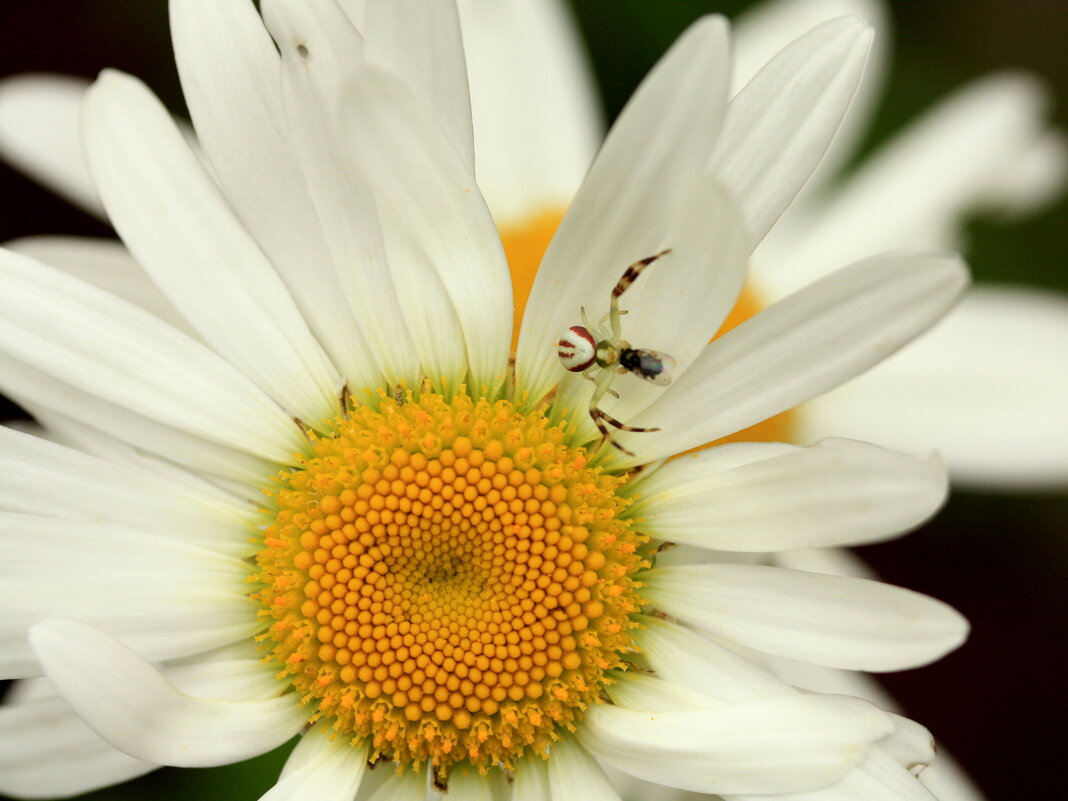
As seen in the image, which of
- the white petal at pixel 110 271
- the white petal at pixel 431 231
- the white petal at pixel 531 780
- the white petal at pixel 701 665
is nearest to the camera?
the white petal at pixel 431 231

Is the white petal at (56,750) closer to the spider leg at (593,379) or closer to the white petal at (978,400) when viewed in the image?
the spider leg at (593,379)

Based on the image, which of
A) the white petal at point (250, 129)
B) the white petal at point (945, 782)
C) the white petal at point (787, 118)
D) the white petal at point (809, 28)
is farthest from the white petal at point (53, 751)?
the white petal at point (809, 28)

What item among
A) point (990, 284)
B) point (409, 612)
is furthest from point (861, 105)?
point (409, 612)

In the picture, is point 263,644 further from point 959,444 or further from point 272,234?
point 959,444

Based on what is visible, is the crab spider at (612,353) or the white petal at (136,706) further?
the crab spider at (612,353)

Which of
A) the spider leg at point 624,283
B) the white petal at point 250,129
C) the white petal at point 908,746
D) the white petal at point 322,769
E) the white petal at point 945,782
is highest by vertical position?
the white petal at point 250,129

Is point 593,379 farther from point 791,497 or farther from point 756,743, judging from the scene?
point 756,743

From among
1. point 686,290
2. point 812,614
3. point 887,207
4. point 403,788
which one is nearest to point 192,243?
point 686,290

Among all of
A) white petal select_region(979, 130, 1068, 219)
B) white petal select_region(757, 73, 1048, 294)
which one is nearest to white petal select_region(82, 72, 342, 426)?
white petal select_region(757, 73, 1048, 294)
